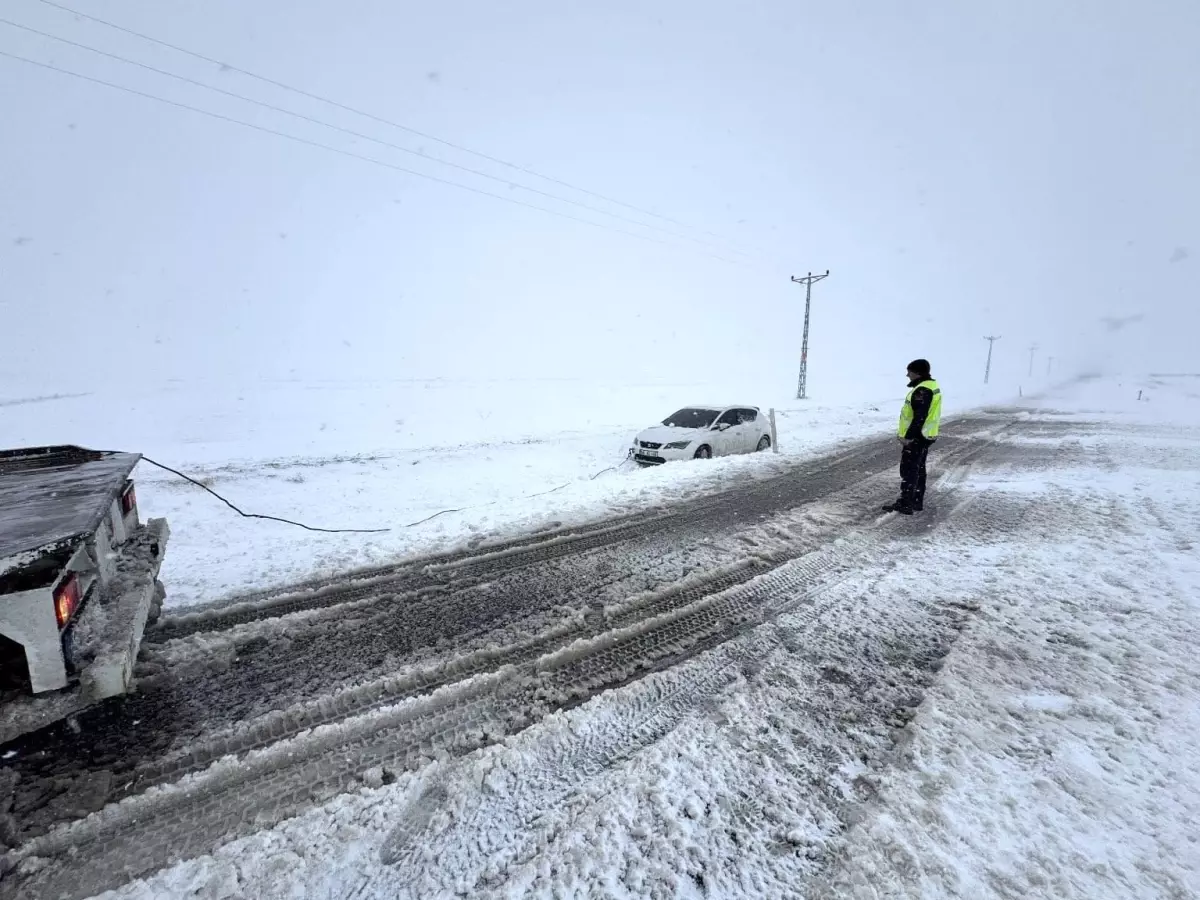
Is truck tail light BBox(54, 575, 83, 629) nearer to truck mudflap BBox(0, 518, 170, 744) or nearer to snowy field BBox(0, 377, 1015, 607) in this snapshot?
truck mudflap BBox(0, 518, 170, 744)

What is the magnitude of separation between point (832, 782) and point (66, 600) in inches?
146

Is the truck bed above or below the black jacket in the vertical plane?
below

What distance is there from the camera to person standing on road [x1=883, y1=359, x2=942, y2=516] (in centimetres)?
663

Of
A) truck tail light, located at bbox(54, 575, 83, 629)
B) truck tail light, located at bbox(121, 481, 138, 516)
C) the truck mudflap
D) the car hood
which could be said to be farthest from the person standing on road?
truck tail light, located at bbox(121, 481, 138, 516)

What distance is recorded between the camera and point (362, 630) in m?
3.83

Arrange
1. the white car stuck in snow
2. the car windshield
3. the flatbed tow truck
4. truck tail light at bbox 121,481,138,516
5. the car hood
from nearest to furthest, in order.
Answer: the flatbed tow truck → truck tail light at bbox 121,481,138,516 → the white car stuck in snow → the car hood → the car windshield

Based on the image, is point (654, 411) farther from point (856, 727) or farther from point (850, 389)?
point (850, 389)

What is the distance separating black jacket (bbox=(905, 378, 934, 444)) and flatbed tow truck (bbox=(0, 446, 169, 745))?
796 centimetres

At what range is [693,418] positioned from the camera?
12.0m

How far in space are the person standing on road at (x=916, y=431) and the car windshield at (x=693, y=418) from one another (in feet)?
16.3

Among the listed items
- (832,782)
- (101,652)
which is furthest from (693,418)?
(101,652)

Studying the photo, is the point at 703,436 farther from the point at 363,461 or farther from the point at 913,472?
the point at 363,461

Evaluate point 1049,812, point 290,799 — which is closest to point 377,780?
point 290,799

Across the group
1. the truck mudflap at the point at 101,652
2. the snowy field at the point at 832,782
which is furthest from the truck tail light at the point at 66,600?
the snowy field at the point at 832,782
